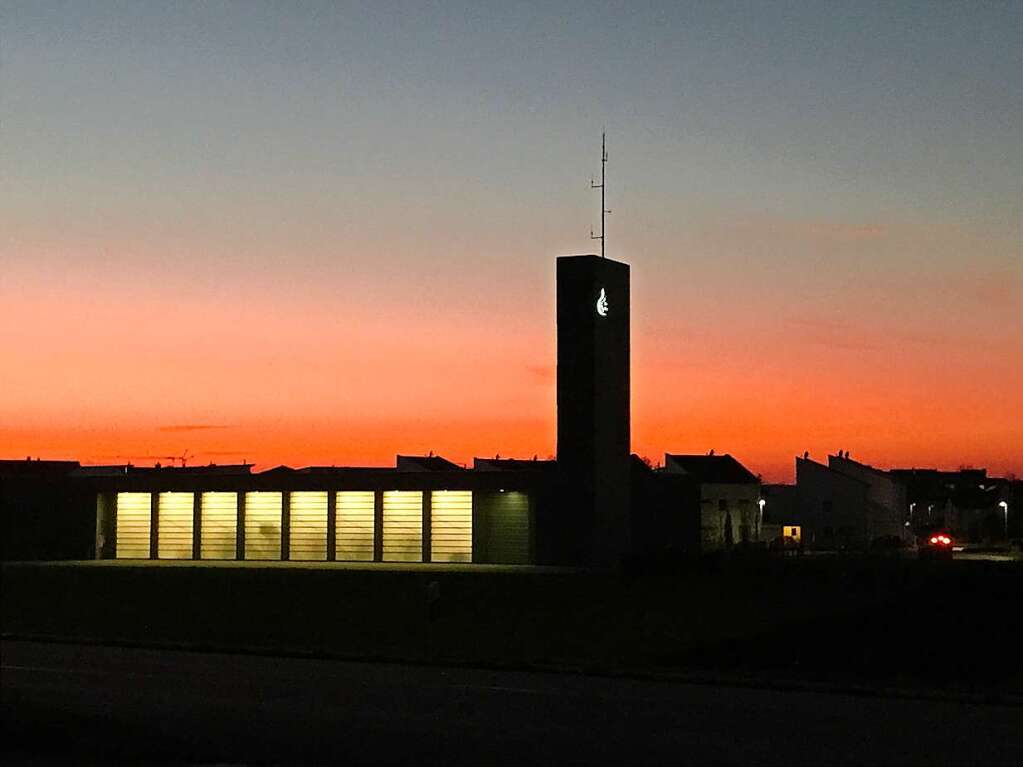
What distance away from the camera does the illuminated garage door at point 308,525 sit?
5953 cm

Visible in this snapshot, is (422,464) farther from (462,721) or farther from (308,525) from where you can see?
(462,721)

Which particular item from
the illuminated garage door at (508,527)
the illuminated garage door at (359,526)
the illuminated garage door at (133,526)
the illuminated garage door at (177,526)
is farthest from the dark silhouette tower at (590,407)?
the illuminated garage door at (133,526)

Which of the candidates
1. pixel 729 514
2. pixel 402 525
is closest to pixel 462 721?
pixel 402 525

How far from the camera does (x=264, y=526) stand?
198ft

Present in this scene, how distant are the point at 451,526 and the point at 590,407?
29.9 feet

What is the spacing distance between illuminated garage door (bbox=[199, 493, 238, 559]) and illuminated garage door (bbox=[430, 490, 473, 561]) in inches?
361

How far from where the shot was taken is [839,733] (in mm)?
15766

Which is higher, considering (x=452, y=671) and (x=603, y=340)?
(x=603, y=340)

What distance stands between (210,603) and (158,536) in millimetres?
25212

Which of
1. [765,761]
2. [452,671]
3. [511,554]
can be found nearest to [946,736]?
[765,761]

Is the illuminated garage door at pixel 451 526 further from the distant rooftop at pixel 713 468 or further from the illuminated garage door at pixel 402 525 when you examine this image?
the distant rooftop at pixel 713 468

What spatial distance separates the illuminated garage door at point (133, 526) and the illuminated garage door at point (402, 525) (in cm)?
1139

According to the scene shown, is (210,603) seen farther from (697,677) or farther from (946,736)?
(946,736)

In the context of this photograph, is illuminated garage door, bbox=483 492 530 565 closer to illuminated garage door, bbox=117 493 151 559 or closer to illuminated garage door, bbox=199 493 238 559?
illuminated garage door, bbox=199 493 238 559
